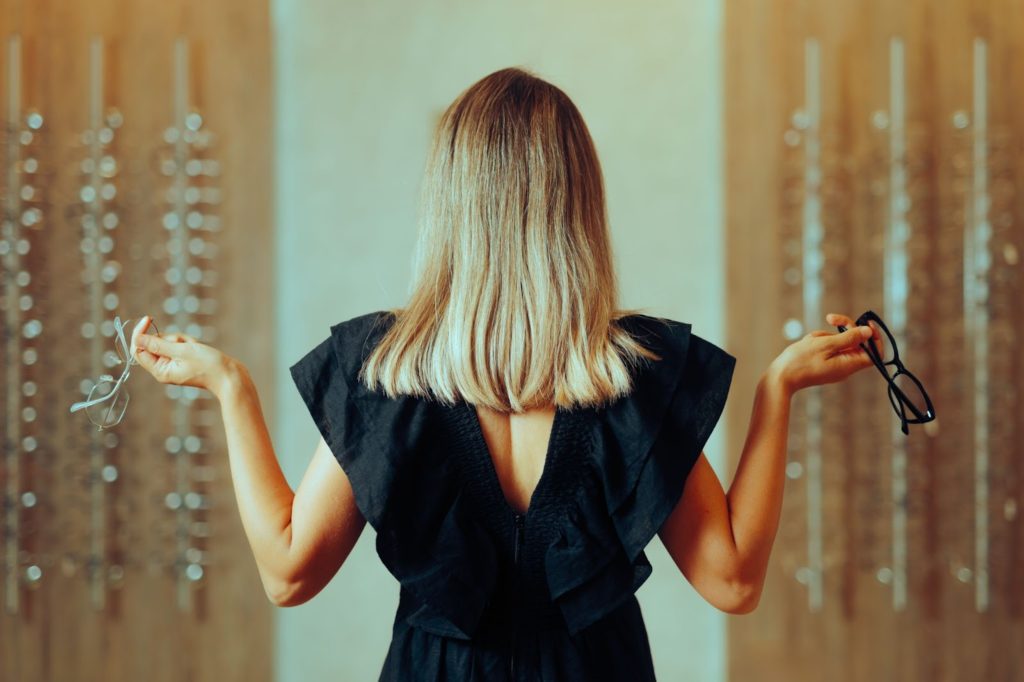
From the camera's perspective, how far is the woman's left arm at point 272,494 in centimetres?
128

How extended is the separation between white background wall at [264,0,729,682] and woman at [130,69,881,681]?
6.96ft

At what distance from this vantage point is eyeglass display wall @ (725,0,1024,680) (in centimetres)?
328

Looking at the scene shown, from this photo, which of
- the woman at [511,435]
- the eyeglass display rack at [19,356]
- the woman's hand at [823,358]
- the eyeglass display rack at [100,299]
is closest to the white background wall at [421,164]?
the eyeglass display rack at [100,299]

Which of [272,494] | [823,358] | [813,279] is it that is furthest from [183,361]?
[813,279]

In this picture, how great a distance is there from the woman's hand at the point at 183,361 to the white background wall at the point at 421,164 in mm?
2053

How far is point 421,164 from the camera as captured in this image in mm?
3443

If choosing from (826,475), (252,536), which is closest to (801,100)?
(826,475)

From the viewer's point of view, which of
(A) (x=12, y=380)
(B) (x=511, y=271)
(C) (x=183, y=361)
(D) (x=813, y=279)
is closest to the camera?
(B) (x=511, y=271)

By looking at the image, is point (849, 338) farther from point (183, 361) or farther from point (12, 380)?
point (12, 380)

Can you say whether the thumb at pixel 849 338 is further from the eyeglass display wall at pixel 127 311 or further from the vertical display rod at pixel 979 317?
the eyeglass display wall at pixel 127 311

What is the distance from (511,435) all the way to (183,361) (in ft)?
1.57

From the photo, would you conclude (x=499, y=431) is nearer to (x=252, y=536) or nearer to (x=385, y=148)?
(x=252, y=536)

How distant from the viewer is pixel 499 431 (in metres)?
1.26

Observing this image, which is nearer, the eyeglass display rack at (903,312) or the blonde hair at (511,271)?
the blonde hair at (511,271)
